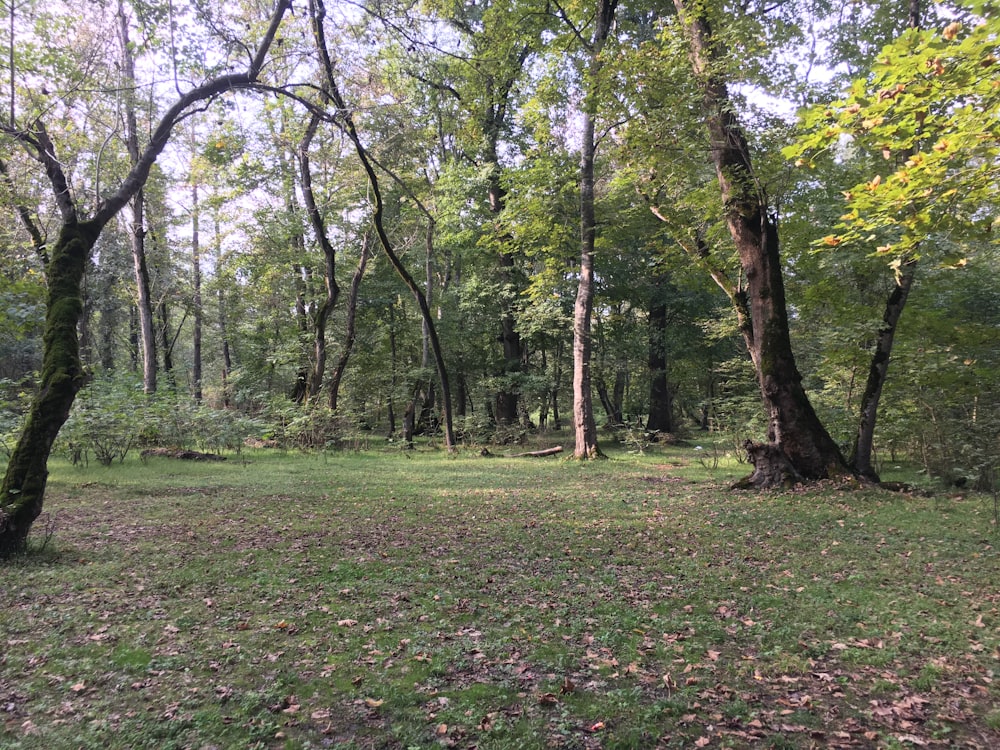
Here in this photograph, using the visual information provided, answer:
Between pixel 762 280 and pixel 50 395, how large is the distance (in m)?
11.2

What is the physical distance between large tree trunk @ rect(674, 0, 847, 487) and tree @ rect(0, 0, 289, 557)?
746 centimetres

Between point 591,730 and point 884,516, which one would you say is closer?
point 591,730

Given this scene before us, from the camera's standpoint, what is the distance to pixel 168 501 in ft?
30.2

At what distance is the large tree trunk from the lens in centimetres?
996

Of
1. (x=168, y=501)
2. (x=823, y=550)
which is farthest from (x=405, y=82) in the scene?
(x=823, y=550)

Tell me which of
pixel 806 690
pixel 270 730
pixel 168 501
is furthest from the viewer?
pixel 168 501

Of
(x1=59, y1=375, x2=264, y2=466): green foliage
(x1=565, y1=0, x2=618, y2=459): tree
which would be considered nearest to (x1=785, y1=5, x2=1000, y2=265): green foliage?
(x1=565, y1=0, x2=618, y2=459): tree

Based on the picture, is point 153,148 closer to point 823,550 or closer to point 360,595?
point 360,595

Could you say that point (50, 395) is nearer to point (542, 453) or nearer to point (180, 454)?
point (180, 454)

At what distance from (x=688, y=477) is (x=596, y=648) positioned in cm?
909

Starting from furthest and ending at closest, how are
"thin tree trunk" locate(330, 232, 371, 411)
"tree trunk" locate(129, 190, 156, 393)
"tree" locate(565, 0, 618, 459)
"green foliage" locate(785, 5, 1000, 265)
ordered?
"thin tree trunk" locate(330, 232, 371, 411) < "tree trunk" locate(129, 190, 156, 393) < "tree" locate(565, 0, 618, 459) < "green foliage" locate(785, 5, 1000, 265)

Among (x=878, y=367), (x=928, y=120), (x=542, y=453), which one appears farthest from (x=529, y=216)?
(x=928, y=120)

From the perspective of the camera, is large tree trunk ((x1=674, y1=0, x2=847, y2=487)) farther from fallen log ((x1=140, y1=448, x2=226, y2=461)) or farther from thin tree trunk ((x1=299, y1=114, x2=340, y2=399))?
fallen log ((x1=140, y1=448, x2=226, y2=461))

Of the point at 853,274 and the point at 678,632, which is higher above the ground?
the point at 853,274
